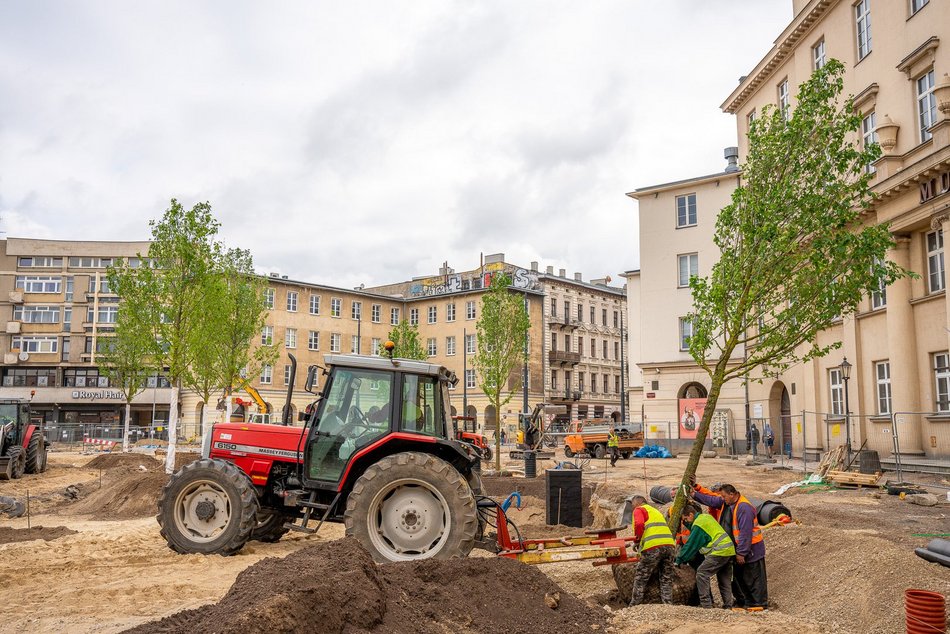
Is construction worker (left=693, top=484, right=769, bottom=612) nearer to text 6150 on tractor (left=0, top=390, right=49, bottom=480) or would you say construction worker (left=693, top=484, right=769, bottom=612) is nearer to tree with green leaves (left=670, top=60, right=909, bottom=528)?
tree with green leaves (left=670, top=60, right=909, bottom=528)

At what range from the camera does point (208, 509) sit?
34.2ft

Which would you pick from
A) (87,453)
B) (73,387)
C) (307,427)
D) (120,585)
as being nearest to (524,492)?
(307,427)

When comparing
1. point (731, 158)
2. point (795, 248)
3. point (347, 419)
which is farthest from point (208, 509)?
point (731, 158)

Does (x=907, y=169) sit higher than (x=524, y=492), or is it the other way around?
(x=907, y=169)

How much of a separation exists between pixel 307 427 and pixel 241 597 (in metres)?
4.30

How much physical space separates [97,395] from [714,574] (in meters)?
67.8

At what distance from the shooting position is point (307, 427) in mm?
10344

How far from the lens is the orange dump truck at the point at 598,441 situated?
40.6 m

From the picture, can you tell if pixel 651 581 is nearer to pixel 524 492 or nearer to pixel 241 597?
pixel 241 597

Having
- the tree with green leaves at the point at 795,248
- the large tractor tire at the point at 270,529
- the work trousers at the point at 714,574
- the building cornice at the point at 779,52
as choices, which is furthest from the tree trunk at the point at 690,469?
the building cornice at the point at 779,52

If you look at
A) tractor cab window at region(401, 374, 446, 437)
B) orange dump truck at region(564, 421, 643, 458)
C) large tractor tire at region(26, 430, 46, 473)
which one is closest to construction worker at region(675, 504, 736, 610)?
tractor cab window at region(401, 374, 446, 437)

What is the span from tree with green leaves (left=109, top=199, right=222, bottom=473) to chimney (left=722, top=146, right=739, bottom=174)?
1268 inches

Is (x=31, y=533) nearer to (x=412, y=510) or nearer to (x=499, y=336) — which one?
(x=412, y=510)

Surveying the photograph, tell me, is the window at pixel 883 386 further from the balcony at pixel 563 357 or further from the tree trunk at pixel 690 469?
the balcony at pixel 563 357
